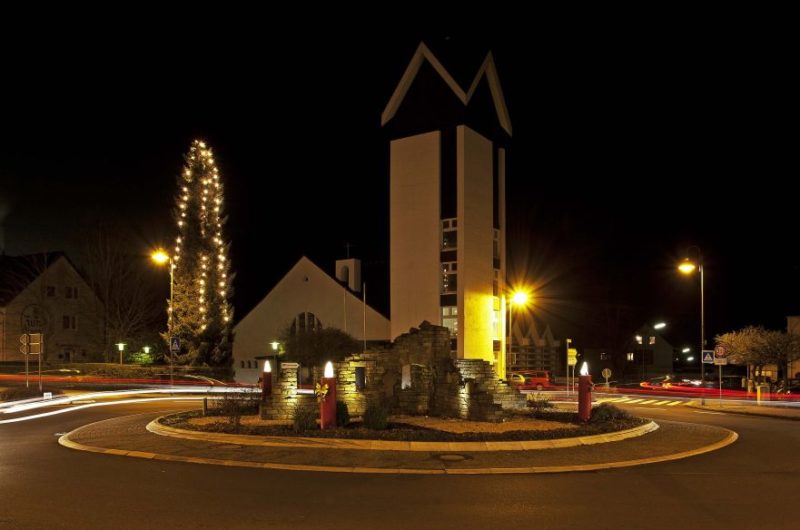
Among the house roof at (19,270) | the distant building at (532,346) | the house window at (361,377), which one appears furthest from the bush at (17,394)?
the distant building at (532,346)

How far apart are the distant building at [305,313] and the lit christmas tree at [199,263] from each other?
27.1 feet

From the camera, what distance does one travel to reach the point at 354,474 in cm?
1266

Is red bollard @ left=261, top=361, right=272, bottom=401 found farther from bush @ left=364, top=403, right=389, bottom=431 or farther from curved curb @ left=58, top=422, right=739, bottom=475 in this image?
curved curb @ left=58, top=422, right=739, bottom=475

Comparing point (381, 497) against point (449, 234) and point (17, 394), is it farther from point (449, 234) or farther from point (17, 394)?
point (449, 234)

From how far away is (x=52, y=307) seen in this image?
58.6 meters

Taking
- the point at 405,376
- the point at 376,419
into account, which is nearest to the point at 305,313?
the point at 405,376

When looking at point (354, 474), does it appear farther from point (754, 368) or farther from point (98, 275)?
point (98, 275)

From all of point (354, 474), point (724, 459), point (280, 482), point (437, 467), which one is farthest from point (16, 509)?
point (724, 459)

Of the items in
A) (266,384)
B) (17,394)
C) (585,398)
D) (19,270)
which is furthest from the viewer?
(19,270)

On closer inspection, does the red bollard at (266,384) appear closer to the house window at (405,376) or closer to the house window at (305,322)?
the house window at (405,376)

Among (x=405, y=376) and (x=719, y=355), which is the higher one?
(x=719, y=355)

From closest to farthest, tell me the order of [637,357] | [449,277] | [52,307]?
[449,277] < [52,307] < [637,357]

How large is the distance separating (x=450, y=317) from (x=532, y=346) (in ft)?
68.3

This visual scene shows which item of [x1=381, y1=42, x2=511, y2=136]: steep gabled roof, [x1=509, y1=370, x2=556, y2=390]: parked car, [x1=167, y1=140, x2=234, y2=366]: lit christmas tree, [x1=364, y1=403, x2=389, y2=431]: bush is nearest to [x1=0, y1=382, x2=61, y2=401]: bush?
[x1=167, y1=140, x2=234, y2=366]: lit christmas tree
